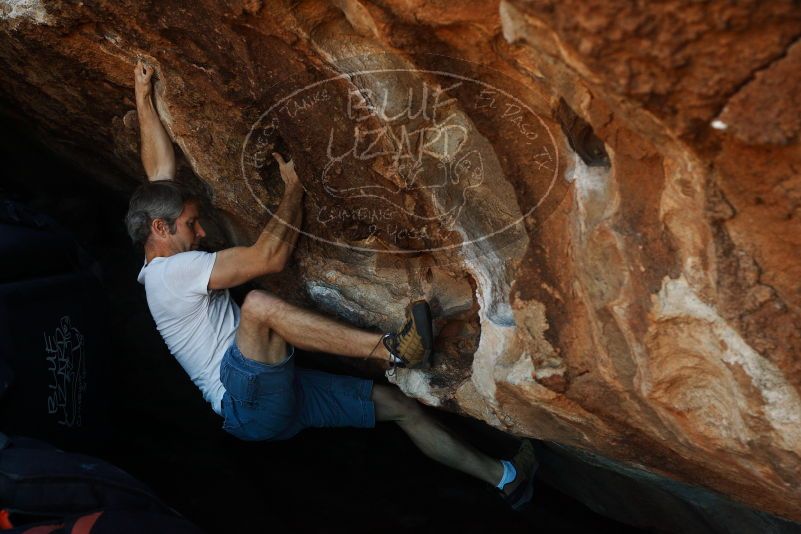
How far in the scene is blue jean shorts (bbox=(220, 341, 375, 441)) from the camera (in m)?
2.77

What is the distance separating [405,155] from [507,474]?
141 cm

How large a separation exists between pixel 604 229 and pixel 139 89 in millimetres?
1693

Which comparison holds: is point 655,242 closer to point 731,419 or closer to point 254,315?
point 731,419

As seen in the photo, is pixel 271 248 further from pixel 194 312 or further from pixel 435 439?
pixel 435 439

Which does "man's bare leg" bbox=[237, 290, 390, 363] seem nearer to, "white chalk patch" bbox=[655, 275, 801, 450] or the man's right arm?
the man's right arm

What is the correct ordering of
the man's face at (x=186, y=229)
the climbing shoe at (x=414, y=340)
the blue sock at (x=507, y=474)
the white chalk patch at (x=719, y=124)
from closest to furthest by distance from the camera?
1. the white chalk patch at (x=719, y=124)
2. the climbing shoe at (x=414, y=340)
3. the man's face at (x=186, y=229)
4. the blue sock at (x=507, y=474)

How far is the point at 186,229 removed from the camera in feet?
9.26

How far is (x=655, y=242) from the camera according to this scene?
1.68m

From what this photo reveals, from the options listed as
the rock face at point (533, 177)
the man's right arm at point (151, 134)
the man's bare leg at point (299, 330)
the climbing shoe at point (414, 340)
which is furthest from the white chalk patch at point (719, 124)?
the man's right arm at point (151, 134)

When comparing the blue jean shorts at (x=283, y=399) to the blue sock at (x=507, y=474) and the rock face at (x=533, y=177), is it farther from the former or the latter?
the blue sock at (x=507, y=474)

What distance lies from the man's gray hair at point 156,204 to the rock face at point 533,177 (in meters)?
0.15

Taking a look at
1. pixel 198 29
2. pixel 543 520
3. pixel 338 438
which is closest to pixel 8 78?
pixel 198 29

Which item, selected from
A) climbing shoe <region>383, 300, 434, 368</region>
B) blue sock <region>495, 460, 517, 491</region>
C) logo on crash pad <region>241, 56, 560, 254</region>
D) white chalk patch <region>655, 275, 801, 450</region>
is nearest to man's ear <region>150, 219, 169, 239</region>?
logo on crash pad <region>241, 56, 560, 254</region>

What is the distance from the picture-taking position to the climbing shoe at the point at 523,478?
3.05 m
